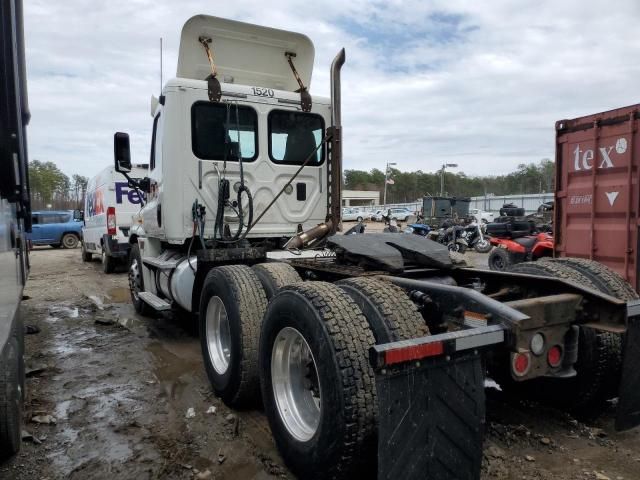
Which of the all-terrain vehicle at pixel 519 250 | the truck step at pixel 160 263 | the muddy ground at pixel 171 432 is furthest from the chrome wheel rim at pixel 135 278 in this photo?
the all-terrain vehicle at pixel 519 250

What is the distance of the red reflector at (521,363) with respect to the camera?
2.41 metres

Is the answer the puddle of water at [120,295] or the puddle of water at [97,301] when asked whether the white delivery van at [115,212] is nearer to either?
the puddle of water at [120,295]

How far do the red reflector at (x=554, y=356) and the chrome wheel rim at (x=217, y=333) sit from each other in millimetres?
2580

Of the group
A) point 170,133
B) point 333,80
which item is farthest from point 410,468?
point 170,133

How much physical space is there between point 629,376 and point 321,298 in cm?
168

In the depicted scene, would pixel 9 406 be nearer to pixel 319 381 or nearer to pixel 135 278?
pixel 319 381

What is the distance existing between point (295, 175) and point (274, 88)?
4.34 ft

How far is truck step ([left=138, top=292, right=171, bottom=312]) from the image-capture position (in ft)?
18.3

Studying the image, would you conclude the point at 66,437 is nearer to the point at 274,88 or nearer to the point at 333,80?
the point at 333,80

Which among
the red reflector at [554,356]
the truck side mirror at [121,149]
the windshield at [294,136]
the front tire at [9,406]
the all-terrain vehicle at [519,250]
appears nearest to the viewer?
the front tire at [9,406]

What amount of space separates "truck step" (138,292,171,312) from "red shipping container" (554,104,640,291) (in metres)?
5.83

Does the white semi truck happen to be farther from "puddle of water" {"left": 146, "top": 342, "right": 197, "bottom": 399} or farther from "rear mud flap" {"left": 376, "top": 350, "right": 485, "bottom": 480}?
"puddle of water" {"left": 146, "top": 342, "right": 197, "bottom": 399}

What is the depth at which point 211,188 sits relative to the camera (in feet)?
18.0

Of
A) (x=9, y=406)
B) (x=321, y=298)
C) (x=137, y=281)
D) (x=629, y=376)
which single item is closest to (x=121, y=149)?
(x=137, y=281)
